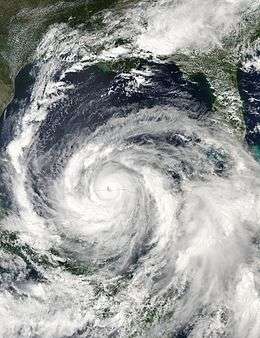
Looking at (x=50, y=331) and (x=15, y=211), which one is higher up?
(x=15, y=211)

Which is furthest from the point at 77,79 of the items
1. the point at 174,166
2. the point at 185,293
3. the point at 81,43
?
the point at 185,293

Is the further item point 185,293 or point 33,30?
point 33,30

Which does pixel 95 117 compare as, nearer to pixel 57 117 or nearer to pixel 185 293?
pixel 57 117

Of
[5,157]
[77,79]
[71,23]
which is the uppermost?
[71,23]

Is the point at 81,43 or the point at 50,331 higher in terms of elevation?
the point at 81,43

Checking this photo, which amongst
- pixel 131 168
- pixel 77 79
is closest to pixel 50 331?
pixel 131 168

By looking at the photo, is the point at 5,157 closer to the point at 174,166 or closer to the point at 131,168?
the point at 131,168

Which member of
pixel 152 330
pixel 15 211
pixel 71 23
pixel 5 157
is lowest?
pixel 152 330
